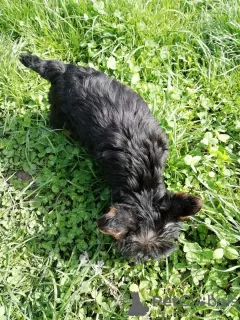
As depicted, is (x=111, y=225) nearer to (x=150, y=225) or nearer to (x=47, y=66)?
(x=150, y=225)

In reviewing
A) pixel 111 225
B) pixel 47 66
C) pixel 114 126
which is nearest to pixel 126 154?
pixel 114 126

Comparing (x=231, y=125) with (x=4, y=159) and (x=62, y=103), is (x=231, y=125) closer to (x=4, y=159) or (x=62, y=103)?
(x=62, y=103)

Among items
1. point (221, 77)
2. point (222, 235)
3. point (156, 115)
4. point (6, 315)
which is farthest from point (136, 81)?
point (6, 315)

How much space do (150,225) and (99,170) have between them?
1.06m

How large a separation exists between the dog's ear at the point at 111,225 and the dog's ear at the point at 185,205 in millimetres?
396

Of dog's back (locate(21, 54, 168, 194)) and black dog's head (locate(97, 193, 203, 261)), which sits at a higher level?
dog's back (locate(21, 54, 168, 194))

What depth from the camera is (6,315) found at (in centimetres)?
316

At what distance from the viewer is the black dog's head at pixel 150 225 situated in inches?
108

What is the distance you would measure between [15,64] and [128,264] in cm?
243

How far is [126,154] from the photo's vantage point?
303 cm

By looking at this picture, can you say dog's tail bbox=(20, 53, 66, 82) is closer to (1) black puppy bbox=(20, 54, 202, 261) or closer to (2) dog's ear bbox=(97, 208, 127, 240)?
(1) black puppy bbox=(20, 54, 202, 261)

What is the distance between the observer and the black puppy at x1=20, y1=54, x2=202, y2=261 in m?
2.79

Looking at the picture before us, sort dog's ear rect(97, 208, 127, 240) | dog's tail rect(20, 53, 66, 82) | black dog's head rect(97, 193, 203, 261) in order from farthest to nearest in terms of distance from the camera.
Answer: dog's tail rect(20, 53, 66, 82), black dog's head rect(97, 193, 203, 261), dog's ear rect(97, 208, 127, 240)

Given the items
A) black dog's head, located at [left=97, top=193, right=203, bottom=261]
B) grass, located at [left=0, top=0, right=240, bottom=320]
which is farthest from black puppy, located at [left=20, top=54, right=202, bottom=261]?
grass, located at [left=0, top=0, right=240, bottom=320]
